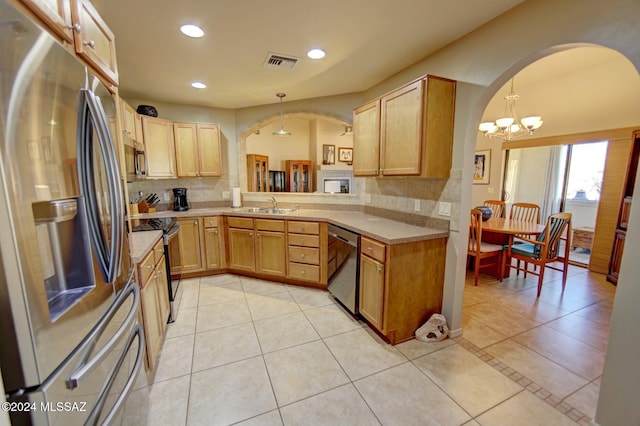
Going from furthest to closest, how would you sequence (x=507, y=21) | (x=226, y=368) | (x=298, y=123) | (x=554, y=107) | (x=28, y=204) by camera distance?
(x=298, y=123) → (x=554, y=107) → (x=226, y=368) → (x=507, y=21) → (x=28, y=204)

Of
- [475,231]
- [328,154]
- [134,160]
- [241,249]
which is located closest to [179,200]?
[134,160]

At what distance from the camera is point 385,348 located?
2164 millimetres

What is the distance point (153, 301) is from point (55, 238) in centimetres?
135

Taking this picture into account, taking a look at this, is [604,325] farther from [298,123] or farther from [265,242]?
[298,123]

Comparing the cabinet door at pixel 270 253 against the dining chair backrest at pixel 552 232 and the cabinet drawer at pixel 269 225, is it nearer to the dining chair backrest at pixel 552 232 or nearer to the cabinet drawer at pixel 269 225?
the cabinet drawer at pixel 269 225

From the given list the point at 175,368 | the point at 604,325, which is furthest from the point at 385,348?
the point at 604,325

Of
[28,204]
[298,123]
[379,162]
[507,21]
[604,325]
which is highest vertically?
[298,123]

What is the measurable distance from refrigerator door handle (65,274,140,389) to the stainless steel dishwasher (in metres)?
1.76

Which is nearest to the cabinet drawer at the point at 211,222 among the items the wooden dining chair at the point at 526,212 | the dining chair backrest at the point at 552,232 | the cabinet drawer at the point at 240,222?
the cabinet drawer at the point at 240,222

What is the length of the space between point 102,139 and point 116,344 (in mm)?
830

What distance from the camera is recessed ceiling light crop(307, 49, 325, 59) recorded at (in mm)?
2311

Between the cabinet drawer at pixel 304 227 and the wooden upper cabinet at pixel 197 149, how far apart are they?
150 centimetres

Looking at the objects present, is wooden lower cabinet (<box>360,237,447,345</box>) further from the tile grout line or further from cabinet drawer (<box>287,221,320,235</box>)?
cabinet drawer (<box>287,221,320,235</box>)

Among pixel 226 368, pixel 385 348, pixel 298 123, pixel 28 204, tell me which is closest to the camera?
pixel 28 204
